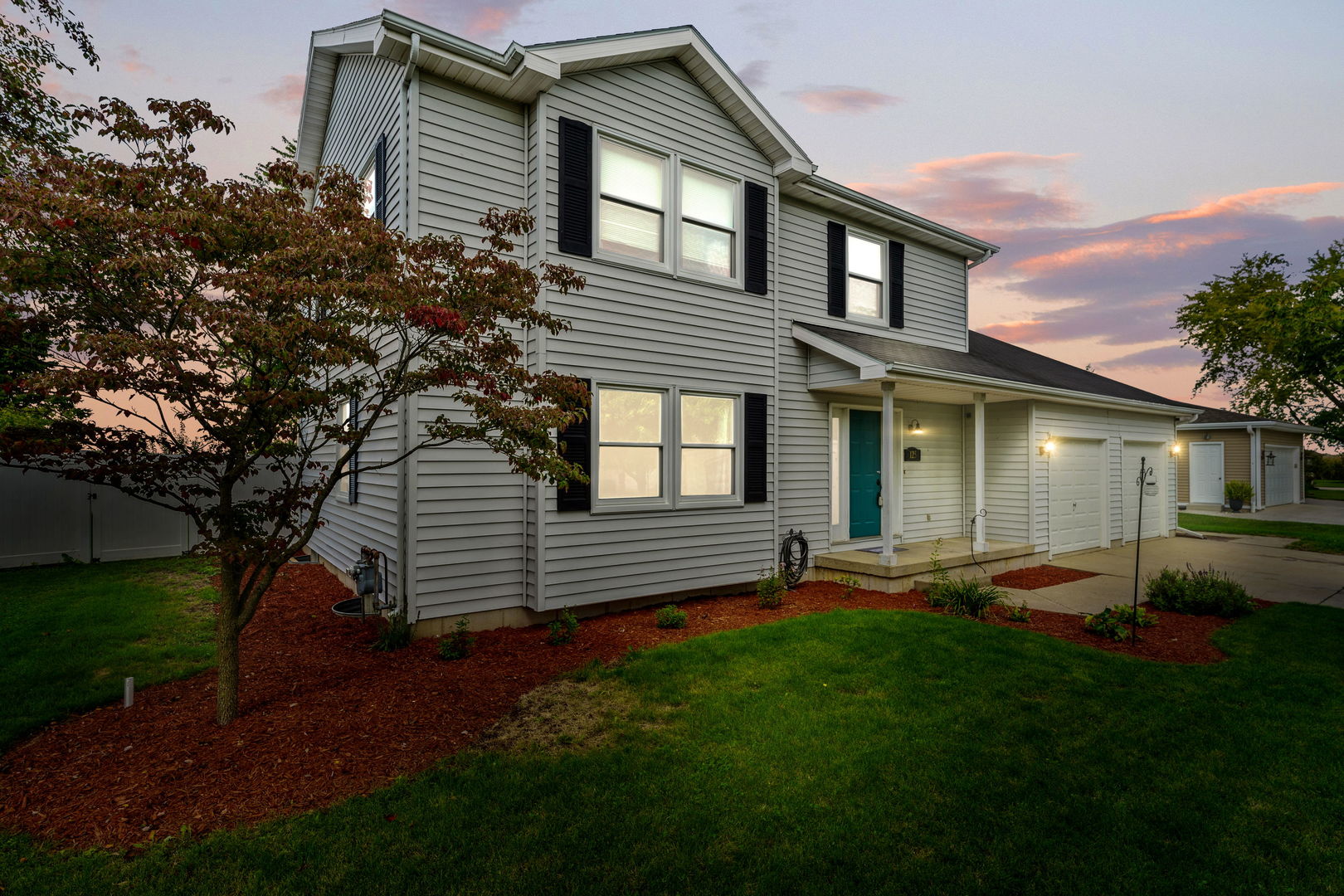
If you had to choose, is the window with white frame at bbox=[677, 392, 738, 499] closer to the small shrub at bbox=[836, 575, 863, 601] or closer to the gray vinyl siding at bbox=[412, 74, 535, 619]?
the small shrub at bbox=[836, 575, 863, 601]

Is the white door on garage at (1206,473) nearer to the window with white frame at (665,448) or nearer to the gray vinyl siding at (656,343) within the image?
the gray vinyl siding at (656,343)

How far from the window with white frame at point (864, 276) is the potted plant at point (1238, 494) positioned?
66.6ft

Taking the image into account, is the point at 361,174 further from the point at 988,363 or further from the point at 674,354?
the point at 988,363

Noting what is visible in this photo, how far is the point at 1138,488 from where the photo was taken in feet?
45.3

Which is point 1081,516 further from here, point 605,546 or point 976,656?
point 605,546

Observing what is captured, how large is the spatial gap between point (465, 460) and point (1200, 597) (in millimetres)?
8805

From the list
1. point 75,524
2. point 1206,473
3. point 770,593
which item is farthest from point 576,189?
point 1206,473

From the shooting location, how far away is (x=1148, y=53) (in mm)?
11484

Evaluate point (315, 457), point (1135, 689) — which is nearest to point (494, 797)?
point (1135, 689)

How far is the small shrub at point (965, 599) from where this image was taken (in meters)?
7.00

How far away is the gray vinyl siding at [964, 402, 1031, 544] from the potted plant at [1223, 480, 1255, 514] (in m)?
17.5

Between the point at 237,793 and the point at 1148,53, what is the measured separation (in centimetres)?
1707

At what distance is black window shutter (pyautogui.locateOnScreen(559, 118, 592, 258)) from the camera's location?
655cm

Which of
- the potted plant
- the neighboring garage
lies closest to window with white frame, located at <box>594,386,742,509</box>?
the neighboring garage
